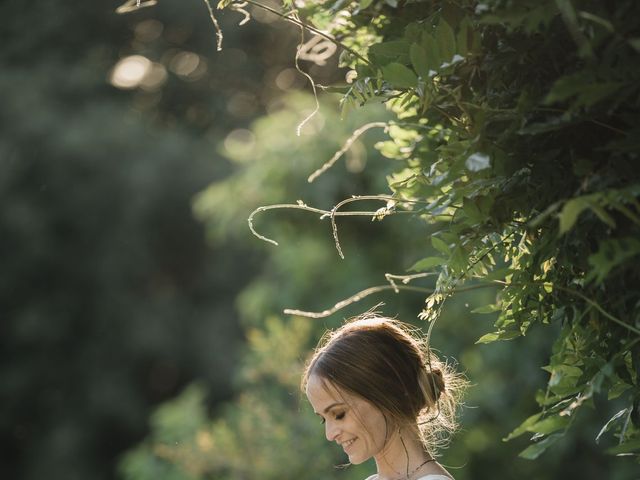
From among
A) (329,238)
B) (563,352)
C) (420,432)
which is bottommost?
(329,238)

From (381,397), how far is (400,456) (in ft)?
0.42

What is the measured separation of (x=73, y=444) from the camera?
13.9 m

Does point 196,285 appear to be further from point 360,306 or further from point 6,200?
point 360,306

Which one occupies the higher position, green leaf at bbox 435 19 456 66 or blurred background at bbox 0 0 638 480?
green leaf at bbox 435 19 456 66

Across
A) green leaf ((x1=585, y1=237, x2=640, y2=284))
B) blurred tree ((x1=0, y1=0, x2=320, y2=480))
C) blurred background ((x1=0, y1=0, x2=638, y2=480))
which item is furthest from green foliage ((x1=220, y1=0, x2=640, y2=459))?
blurred tree ((x1=0, y1=0, x2=320, y2=480))

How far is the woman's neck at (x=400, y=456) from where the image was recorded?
82.9 inches

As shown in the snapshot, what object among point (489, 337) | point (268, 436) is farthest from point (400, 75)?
point (268, 436)

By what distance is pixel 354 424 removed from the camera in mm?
2113

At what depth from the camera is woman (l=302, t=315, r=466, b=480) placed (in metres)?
2.11

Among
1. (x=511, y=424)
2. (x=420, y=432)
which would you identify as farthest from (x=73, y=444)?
(x=420, y=432)

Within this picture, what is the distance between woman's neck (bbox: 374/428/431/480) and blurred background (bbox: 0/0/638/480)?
19.0ft

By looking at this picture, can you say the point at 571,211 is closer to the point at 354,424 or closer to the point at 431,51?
the point at 431,51

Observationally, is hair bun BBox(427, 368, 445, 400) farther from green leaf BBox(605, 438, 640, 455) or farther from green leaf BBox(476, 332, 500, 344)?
green leaf BBox(605, 438, 640, 455)

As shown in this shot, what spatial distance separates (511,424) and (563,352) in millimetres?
6394
